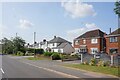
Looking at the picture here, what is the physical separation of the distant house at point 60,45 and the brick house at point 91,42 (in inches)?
587

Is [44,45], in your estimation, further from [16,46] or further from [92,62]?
[92,62]

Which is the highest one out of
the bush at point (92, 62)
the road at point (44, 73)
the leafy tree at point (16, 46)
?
the leafy tree at point (16, 46)

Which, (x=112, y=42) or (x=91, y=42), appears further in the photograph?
(x=91, y=42)

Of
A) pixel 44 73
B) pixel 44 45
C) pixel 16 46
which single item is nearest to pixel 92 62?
pixel 44 73

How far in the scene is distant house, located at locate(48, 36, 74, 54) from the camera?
9269 cm

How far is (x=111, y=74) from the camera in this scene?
66.6 ft

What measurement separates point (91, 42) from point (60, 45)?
96.4ft

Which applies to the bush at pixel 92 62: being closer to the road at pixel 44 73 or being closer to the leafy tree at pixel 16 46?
the road at pixel 44 73

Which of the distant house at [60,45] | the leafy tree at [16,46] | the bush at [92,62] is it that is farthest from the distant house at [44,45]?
the bush at [92,62]

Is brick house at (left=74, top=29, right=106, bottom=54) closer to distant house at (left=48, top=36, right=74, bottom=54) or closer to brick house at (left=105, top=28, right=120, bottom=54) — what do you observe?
brick house at (left=105, top=28, right=120, bottom=54)

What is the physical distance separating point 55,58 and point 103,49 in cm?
1882

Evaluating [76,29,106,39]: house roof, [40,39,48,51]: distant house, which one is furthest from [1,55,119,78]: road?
[40,39,48,51]: distant house

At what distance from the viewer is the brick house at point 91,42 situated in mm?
66250

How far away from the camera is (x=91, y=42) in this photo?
69.6 metres
